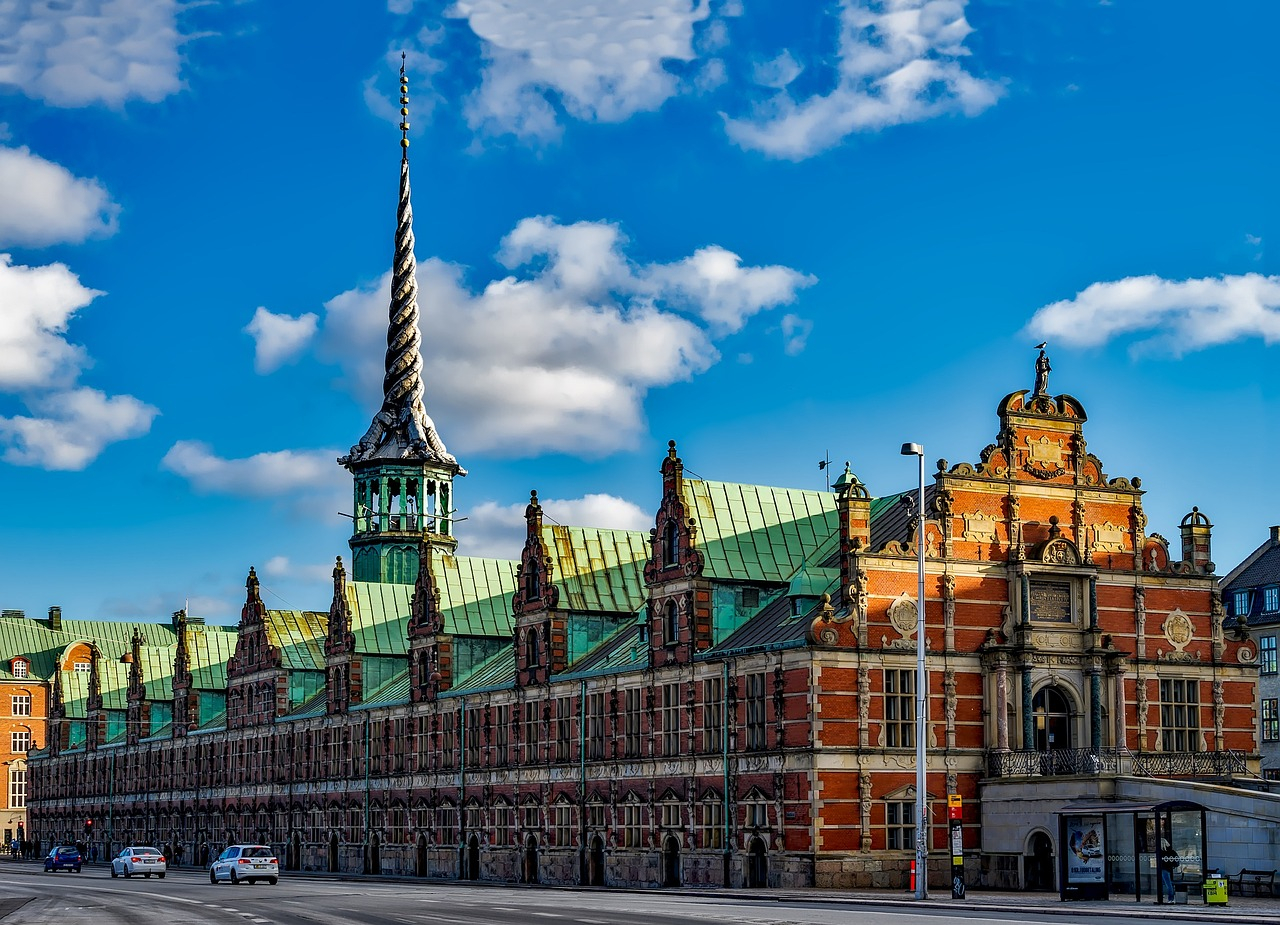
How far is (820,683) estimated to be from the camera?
67688 mm

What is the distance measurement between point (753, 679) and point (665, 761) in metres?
6.86

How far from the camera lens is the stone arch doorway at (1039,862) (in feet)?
218

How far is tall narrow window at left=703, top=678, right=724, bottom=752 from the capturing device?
72.9 metres

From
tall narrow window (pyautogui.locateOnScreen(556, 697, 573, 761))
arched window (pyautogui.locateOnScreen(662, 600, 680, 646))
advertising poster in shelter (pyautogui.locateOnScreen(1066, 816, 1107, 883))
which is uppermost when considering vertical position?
arched window (pyautogui.locateOnScreen(662, 600, 680, 646))

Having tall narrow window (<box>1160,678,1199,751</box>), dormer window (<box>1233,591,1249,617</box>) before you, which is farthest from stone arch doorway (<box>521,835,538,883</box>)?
dormer window (<box>1233,591,1249,617</box>)

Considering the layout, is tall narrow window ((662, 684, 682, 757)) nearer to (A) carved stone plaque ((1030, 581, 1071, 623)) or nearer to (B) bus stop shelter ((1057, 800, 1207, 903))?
(A) carved stone plaque ((1030, 581, 1071, 623))

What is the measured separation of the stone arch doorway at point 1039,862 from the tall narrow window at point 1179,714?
9.62m

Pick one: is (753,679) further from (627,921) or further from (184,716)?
(184,716)

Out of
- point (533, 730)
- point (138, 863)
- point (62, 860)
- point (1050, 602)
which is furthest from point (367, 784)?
point (1050, 602)

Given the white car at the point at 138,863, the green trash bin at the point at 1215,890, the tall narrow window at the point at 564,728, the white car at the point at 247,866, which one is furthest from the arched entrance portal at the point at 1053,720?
the white car at the point at 138,863

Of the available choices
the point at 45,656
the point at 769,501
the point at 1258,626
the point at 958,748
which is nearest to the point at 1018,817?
the point at 958,748

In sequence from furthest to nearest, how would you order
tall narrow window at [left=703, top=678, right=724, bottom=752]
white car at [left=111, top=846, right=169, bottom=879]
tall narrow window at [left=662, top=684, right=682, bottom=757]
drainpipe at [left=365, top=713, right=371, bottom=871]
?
drainpipe at [left=365, top=713, right=371, bottom=871], white car at [left=111, top=846, right=169, bottom=879], tall narrow window at [left=662, top=684, right=682, bottom=757], tall narrow window at [left=703, top=678, right=724, bottom=752]

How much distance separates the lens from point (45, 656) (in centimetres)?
17788

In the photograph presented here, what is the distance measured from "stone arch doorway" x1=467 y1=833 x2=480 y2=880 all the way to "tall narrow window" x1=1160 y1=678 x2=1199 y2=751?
3329 cm
